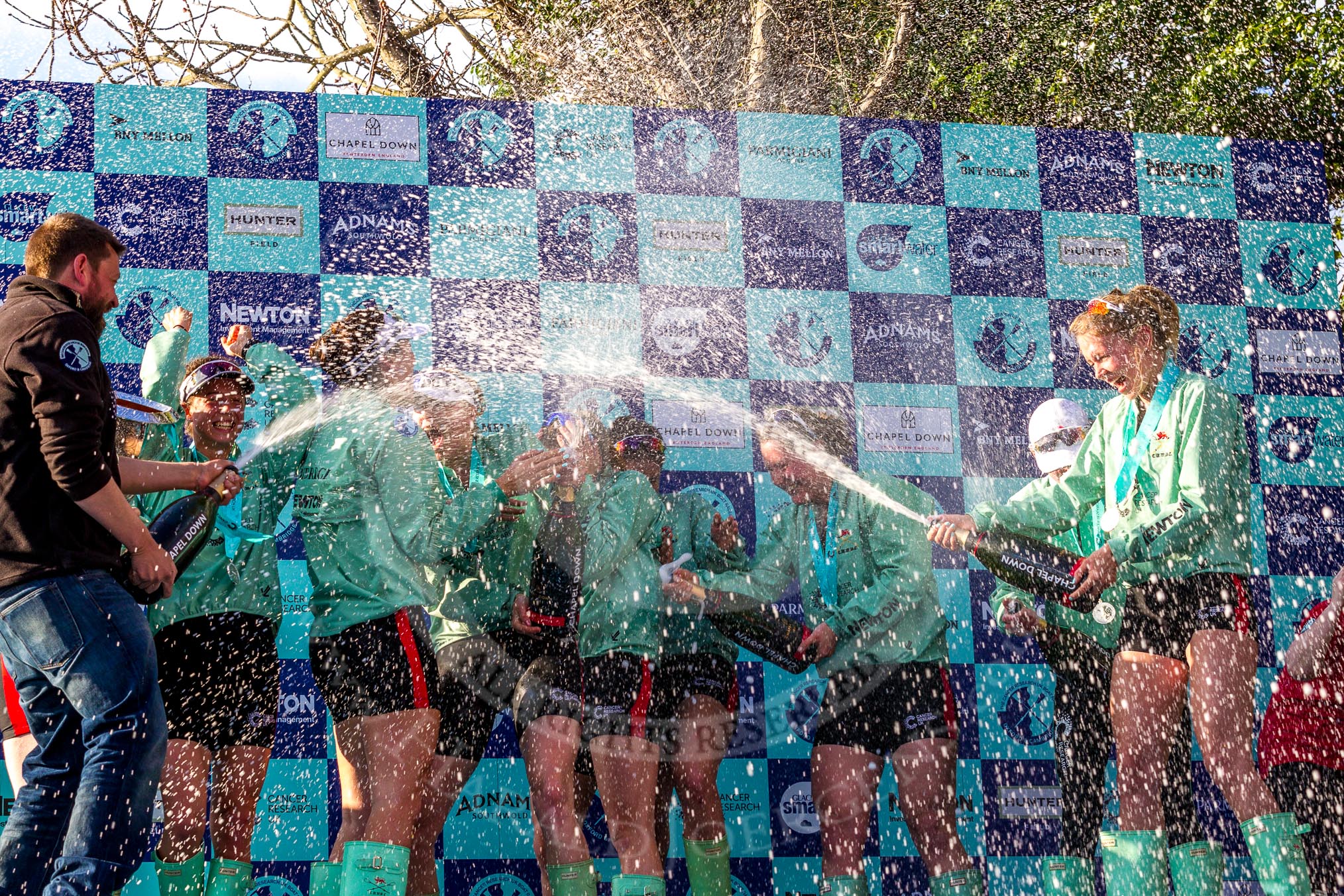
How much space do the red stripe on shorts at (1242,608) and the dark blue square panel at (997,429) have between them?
1.40 metres

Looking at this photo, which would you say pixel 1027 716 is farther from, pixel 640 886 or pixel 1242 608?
pixel 640 886

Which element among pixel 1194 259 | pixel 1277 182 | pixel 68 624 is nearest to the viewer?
pixel 68 624

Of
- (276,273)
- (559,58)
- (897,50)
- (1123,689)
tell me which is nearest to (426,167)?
(276,273)

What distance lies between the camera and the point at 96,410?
342 centimetres

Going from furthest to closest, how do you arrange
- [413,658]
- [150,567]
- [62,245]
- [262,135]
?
[262,135]
[413,658]
[62,245]
[150,567]

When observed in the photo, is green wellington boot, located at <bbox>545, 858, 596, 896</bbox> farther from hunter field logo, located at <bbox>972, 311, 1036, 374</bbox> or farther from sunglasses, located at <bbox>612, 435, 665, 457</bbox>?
hunter field logo, located at <bbox>972, 311, 1036, 374</bbox>

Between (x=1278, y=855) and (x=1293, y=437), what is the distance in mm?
2438

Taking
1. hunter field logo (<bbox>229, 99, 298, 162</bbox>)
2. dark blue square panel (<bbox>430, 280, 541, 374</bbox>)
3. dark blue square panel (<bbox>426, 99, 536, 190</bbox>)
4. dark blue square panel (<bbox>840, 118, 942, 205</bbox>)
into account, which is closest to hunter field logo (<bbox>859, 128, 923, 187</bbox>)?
dark blue square panel (<bbox>840, 118, 942, 205</bbox>)

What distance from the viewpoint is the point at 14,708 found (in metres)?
4.20

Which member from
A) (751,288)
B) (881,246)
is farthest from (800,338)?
(881,246)

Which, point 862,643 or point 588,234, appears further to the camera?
point 588,234

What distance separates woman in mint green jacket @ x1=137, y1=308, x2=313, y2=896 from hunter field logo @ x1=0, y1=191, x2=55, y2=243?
3.81ft

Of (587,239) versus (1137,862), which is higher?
(587,239)

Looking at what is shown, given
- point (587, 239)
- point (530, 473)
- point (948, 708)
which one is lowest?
point (948, 708)
